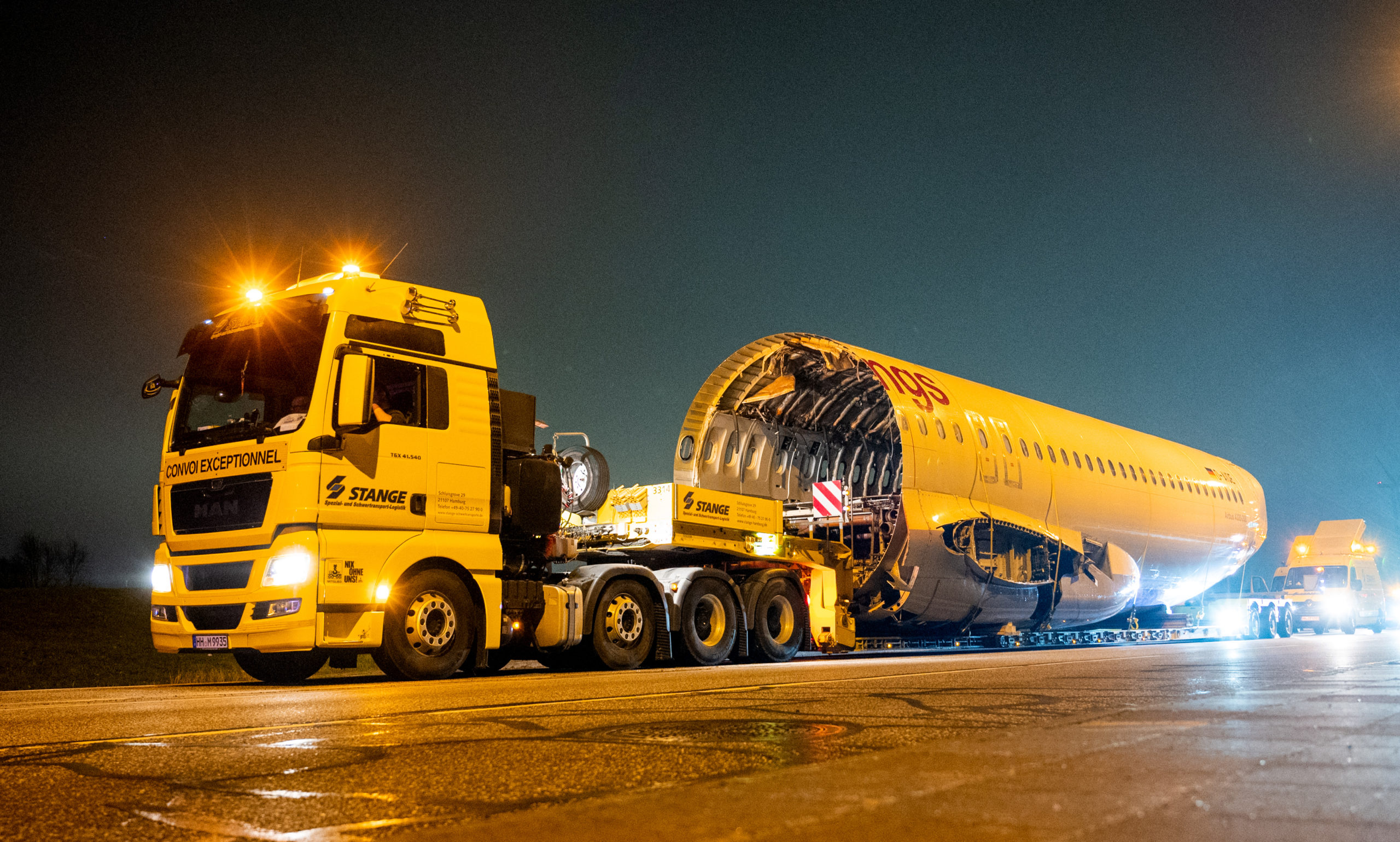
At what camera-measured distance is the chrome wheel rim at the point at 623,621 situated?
1275 cm

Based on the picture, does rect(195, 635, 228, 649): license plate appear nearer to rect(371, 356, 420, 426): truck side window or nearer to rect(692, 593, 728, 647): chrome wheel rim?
rect(371, 356, 420, 426): truck side window

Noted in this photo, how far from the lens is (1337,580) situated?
3288 centimetres

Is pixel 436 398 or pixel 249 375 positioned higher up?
pixel 249 375

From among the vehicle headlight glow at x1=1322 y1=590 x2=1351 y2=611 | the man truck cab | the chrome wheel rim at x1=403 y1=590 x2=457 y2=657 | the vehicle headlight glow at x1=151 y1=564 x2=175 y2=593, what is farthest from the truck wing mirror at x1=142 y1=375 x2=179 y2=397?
the vehicle headlight glow at x1=1322 y1=590 x2=1351 y2=611

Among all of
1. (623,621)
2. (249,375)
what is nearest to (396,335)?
(249,375)

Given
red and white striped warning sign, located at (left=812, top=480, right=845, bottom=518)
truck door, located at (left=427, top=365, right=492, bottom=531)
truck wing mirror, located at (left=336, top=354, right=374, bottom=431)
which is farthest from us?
red and white striped warning sign, located at (left=812, top=480, right=845, bottom=518)

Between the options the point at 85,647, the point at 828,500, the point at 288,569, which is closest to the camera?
the point at 288,569

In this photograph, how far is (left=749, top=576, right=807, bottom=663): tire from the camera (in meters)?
14.7

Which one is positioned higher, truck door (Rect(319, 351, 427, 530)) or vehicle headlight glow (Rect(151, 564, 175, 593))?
truck door (Rect(319, 351, 427, 530))

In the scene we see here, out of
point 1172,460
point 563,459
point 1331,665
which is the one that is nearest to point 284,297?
point 563,459

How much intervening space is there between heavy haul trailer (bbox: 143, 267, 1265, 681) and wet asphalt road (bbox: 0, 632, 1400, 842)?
1.93 meters

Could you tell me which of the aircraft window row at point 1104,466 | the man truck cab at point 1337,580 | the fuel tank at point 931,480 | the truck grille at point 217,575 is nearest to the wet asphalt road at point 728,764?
the truck grille at point 217,575

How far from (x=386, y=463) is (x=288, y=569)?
123 cm

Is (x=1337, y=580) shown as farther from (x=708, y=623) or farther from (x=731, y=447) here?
(x=708, y=623)
